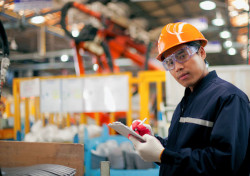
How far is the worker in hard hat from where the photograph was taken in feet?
3.86

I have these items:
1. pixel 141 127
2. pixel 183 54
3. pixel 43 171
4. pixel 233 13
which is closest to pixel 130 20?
pixel 233 13

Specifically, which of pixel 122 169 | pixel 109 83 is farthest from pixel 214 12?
pixel 122 169

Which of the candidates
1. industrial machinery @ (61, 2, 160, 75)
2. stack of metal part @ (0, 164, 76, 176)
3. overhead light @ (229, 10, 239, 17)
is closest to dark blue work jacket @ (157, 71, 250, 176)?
stack of metal part @ (0, 164, 76, 176)

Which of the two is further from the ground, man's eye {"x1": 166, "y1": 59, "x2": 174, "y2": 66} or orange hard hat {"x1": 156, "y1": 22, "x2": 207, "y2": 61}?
orange hard hat {"x1": 156, "y1": 22, "x2": 207, "y2": 61}

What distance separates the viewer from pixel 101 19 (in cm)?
676

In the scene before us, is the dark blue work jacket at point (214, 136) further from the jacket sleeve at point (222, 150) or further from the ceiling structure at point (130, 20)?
the ceiling structure at point (130, 20)

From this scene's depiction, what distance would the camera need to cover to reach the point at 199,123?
51.4 inches

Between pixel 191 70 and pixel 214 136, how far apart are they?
447 millimetres

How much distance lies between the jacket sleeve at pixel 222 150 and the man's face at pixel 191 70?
29 cm

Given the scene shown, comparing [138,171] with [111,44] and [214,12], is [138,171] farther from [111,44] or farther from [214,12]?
[214,12]

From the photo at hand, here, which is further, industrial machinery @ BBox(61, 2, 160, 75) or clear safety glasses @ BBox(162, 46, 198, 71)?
industrial machinery @ BBox(61, 2, 160, 75)

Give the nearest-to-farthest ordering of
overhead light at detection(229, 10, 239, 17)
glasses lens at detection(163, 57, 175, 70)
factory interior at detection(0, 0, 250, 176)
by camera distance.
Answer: glasses lens at detection(163, 57, 175, 70) < factory interior at detection(0, 0, 250, 176) < overhead light at detection(229, 10, 239, 17)

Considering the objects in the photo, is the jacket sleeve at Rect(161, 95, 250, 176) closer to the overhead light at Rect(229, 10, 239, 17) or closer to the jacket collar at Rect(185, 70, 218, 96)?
the jacket collar at Rect(185, 70, 218, 96)

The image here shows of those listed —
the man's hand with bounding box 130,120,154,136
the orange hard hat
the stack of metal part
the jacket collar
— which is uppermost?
the orange hard hat
